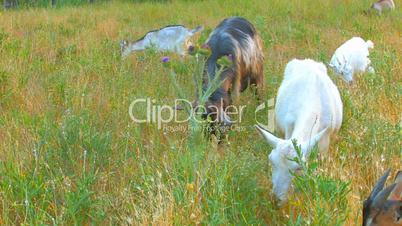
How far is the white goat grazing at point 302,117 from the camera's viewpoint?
3.59 m

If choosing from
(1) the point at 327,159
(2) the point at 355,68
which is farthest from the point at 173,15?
(1) the point at 327,159

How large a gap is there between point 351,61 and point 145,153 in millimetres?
3911

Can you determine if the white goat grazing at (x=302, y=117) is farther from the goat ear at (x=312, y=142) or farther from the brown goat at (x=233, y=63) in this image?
the brown goat at (x=233, y=63)

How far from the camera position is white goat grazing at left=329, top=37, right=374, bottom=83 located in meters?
6.88

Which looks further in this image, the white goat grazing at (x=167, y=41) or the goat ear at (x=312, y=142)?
the white goat grazing at (x=167, y=41)

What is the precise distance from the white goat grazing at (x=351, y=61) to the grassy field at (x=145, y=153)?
0.19m

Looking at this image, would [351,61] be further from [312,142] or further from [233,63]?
[312,142]

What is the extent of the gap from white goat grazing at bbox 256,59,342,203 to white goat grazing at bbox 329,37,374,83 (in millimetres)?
1558

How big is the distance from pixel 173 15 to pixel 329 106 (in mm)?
9846

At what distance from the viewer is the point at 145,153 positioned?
14.9 feet

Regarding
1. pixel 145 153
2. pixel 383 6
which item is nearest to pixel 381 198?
pixel 145 153

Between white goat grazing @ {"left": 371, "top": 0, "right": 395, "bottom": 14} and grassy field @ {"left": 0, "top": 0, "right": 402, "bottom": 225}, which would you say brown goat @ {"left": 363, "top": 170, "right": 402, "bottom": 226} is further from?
white goat grazing @ {"left": 371, "top": 0, "right": 395, "bottom": 14}

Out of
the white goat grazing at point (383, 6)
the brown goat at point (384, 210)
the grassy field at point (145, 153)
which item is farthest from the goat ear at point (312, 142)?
the white goat grazing at point (383, 6)

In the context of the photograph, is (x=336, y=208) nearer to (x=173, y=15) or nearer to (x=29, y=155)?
(x=29, y=155)
